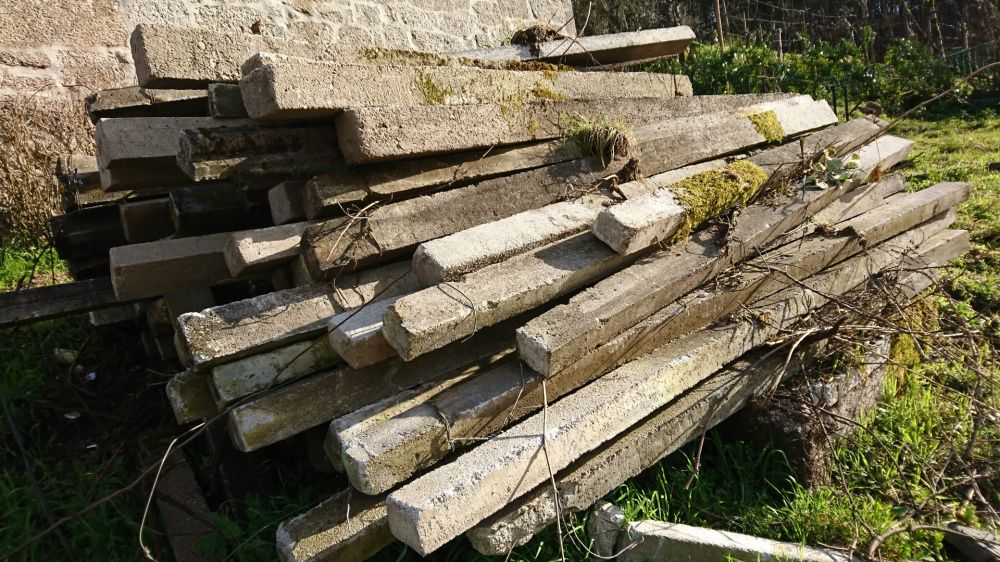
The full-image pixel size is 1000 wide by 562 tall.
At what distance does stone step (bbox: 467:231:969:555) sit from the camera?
2.28m

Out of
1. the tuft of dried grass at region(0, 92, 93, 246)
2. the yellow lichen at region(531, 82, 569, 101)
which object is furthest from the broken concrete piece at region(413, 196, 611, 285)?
the tuft of dried grass at region(0, 92, 93, 246)

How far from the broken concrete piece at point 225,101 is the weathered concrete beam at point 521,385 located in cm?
137

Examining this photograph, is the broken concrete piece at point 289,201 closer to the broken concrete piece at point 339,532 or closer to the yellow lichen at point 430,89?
the yellow lichen at point 430,89

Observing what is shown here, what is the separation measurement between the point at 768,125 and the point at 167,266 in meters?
3.18

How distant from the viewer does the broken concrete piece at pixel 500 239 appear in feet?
7.83

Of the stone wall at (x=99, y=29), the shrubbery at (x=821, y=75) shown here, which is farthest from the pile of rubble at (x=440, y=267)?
the shrubbery at (x=821, y=75)

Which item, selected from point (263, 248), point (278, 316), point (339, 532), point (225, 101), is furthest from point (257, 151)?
point (339, 532)

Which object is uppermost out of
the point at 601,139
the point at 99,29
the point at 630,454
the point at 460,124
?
the point at 99,29

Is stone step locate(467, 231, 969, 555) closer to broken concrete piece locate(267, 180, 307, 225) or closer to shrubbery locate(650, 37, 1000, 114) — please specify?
broken concrete piece locate(267, 180, 307, 225)

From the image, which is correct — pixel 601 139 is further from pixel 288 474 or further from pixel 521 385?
pixel 288 474

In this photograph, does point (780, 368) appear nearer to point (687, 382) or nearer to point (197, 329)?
point (687, 382)

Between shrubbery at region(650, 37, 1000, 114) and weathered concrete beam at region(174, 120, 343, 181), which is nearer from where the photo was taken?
weathered concrete beam at region(174, 120, 343, 181)

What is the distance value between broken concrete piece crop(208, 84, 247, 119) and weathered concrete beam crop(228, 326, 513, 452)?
110cm

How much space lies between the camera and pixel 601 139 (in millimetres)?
3146
